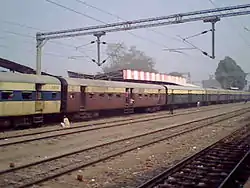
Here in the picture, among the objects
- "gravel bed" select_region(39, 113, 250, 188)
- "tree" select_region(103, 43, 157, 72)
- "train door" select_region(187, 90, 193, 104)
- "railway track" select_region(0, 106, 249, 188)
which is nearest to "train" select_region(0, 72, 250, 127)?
"railway track" select_region(0, 106, 249, 188)

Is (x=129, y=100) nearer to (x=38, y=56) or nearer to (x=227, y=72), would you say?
(x=38, y=56)

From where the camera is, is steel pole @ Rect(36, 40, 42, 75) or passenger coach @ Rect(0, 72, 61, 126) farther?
steel pole @ Rect(36, 40, 42, 75)

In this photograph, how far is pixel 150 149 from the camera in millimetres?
12852

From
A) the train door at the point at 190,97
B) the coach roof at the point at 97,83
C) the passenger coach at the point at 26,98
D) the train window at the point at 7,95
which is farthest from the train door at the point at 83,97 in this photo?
the train door at the point at 190,97

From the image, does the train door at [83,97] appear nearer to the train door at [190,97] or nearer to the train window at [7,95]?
the train window at [7,95]

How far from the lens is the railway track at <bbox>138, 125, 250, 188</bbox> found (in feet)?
26.0

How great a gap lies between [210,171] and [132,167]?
215cm

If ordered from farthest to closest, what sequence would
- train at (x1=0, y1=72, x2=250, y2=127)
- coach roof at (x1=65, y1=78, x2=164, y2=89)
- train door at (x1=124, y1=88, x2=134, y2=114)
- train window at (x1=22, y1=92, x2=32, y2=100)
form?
train door at (x1=124, y1=88, x2=134, y2=114) → coach roof at (x1=65, y1=78, x2=164, y2=89) → train window at (x1=22, y1=92, x2=32, y2=100) → train at (x1=0, y1=72, x2=250, y2=127)

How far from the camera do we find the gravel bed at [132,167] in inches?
317

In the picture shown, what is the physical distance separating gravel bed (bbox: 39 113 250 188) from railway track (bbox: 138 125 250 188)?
472mm

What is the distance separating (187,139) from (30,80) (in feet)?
28.8

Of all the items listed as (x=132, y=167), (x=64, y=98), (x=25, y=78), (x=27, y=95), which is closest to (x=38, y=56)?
(x=64, y=98)

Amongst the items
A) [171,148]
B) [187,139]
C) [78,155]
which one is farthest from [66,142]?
[187,139]

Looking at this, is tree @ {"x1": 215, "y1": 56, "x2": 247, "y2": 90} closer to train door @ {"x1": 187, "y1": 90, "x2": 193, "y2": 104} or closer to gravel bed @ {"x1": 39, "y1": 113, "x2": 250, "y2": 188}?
train door @ {"x1": 187, "y1": 90, "x2": 193, "y2": 104}
